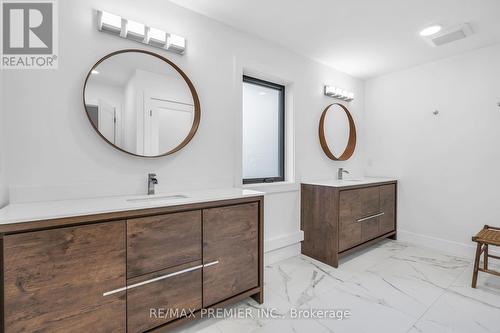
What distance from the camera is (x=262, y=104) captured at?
2.81m

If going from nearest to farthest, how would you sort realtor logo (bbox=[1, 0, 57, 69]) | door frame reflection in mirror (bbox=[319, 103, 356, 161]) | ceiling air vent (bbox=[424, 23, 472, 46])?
1. realtor logo (bbox=[1, 0, 57, 69])
2. ceiling air vent (bbox=[424, 23, 472, 46])
3. door frame reflection in mirror (bbox=[319, 103, 356, 161])

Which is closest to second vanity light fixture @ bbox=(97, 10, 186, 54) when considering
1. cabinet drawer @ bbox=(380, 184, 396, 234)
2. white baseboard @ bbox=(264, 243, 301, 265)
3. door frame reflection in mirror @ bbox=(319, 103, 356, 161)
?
door frame reflection in mirror @ bbox=(319, 103, 356, 161)

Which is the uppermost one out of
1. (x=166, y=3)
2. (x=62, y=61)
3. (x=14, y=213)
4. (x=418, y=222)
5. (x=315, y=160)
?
(x=166, y=3)

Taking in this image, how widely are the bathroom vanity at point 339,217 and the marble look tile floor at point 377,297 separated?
0.17 meters

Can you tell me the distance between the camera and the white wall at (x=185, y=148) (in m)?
1.47

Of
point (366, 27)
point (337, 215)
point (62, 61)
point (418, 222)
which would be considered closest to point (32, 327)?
point (62, 61)

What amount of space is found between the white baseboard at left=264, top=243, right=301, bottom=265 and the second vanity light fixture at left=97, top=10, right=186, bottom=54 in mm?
2140

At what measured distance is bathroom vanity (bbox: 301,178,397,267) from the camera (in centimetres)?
254

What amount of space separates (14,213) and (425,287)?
2958mm

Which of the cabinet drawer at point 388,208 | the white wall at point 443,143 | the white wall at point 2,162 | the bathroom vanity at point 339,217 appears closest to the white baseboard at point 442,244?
the white wall at point 443,143

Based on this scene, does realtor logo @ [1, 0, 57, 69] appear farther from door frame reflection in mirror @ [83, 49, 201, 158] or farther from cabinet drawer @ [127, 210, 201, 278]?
cabinet drawer @ [127, 210, 201, 278]

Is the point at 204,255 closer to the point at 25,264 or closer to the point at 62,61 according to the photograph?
the point at 25,264

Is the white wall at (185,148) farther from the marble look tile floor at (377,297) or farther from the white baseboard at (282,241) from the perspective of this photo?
the marble look tile floor at (377,297)

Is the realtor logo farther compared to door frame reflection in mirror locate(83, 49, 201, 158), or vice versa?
door frame reflection in mirror locate(83, 49, 201, 158)
